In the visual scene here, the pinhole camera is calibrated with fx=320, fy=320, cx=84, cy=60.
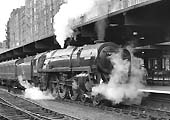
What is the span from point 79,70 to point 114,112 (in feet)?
8.81

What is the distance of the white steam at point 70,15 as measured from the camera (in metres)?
15.1

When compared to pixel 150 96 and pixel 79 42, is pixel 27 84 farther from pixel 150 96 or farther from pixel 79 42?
pixel 150 96

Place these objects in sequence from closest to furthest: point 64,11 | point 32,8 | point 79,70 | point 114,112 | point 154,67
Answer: point 114,112 < point 79,70 < point 64,11 < point 154,67 < point 32,8

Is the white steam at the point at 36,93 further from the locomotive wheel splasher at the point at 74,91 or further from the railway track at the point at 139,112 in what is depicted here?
the railway track at the point at 139,112

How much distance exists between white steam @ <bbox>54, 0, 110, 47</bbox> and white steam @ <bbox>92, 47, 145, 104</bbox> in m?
4.27

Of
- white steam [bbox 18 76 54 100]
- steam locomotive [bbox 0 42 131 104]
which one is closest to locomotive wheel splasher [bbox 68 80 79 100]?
steam locomotive [bbox 0 42 131 104]

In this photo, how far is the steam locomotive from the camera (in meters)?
11.5

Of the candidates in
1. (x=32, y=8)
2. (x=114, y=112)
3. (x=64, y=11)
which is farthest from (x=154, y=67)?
(x=32, y=8)

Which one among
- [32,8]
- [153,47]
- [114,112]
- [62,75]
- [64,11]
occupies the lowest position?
[114,112]

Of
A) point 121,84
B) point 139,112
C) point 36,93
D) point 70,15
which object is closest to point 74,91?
point 121,84

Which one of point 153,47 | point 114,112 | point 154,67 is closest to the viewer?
point 114,112

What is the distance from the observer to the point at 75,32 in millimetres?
14820

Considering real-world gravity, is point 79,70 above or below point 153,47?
below

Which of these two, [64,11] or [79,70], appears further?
[64,11]
